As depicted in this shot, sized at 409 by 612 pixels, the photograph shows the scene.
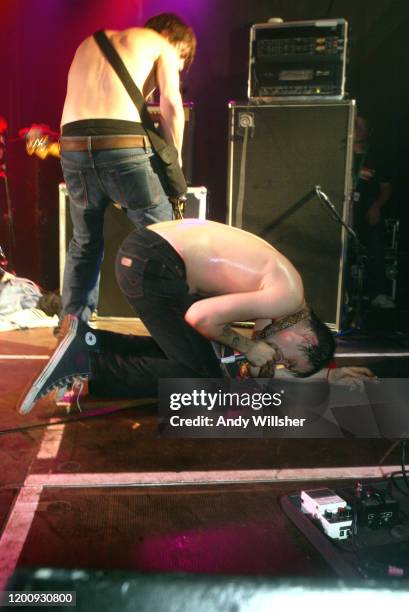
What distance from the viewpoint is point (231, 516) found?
5.24 ft

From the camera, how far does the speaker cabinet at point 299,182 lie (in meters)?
3.93

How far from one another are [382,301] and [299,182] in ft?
5.30

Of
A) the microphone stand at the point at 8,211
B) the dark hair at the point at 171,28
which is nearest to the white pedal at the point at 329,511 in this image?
the dark hair at the point at 171,28

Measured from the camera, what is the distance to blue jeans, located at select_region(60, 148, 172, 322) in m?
2.69

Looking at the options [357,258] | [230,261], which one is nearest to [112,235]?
[357,258]

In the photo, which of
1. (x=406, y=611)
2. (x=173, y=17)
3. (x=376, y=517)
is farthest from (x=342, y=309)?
(x=406, y=611)

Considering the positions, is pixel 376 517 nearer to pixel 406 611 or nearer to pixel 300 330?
pixel 406 611

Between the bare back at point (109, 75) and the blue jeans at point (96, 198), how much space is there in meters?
0.18

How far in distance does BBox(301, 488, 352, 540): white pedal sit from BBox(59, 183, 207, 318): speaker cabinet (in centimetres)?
275

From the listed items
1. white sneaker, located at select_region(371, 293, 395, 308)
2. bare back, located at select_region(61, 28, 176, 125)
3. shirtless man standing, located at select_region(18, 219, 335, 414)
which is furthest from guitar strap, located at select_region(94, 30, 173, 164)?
white sneaker, located at select_region(371, 293, 395, 308)

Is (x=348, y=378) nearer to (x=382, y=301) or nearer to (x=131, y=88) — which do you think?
(x=131, y=88)

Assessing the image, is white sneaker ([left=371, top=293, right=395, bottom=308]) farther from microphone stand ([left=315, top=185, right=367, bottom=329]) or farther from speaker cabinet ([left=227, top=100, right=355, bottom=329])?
speaker cabinet ([left=227, top=100, right=355, bottom=329])

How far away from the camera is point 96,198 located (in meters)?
2.81

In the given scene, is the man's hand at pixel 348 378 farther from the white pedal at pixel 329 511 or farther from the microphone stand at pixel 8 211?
the microphone stand at pixel 8 211
